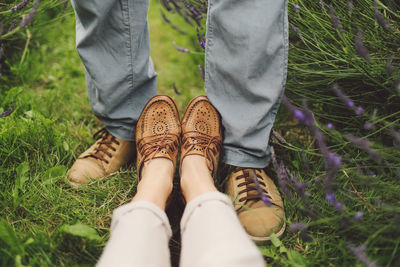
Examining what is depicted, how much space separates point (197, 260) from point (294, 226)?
1.19 ft

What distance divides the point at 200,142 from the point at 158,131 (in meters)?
0.18

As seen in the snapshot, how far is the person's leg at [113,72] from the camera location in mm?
1096

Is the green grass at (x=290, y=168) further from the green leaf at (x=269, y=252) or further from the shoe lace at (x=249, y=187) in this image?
the shoe lace at (x=249, y=187)

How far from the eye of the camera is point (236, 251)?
74 cm

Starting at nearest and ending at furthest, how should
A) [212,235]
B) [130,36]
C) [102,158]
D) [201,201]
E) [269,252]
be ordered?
1. [212,235]
2. [201,201]
3. [269,252]
4. [130,36]
5. [102,158]

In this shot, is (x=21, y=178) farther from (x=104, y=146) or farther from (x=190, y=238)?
(x=190, y=238)

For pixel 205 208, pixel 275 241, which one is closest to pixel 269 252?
pixel 275 241

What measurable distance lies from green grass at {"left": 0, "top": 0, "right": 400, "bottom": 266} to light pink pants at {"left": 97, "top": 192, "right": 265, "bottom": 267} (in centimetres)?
22

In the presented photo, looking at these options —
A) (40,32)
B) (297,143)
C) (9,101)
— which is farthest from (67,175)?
(40,32)

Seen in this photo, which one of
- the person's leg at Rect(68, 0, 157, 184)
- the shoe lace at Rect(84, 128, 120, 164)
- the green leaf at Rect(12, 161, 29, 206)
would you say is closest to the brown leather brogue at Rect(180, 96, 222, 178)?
the person's leg at Rect(68, 0, 157, 184)

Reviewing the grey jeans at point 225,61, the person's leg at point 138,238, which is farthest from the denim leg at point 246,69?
the person's leg at point 138,238

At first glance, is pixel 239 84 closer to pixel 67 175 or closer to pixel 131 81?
pixel 131 81

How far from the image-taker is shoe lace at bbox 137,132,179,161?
122cm

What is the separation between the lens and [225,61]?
1134 mm
